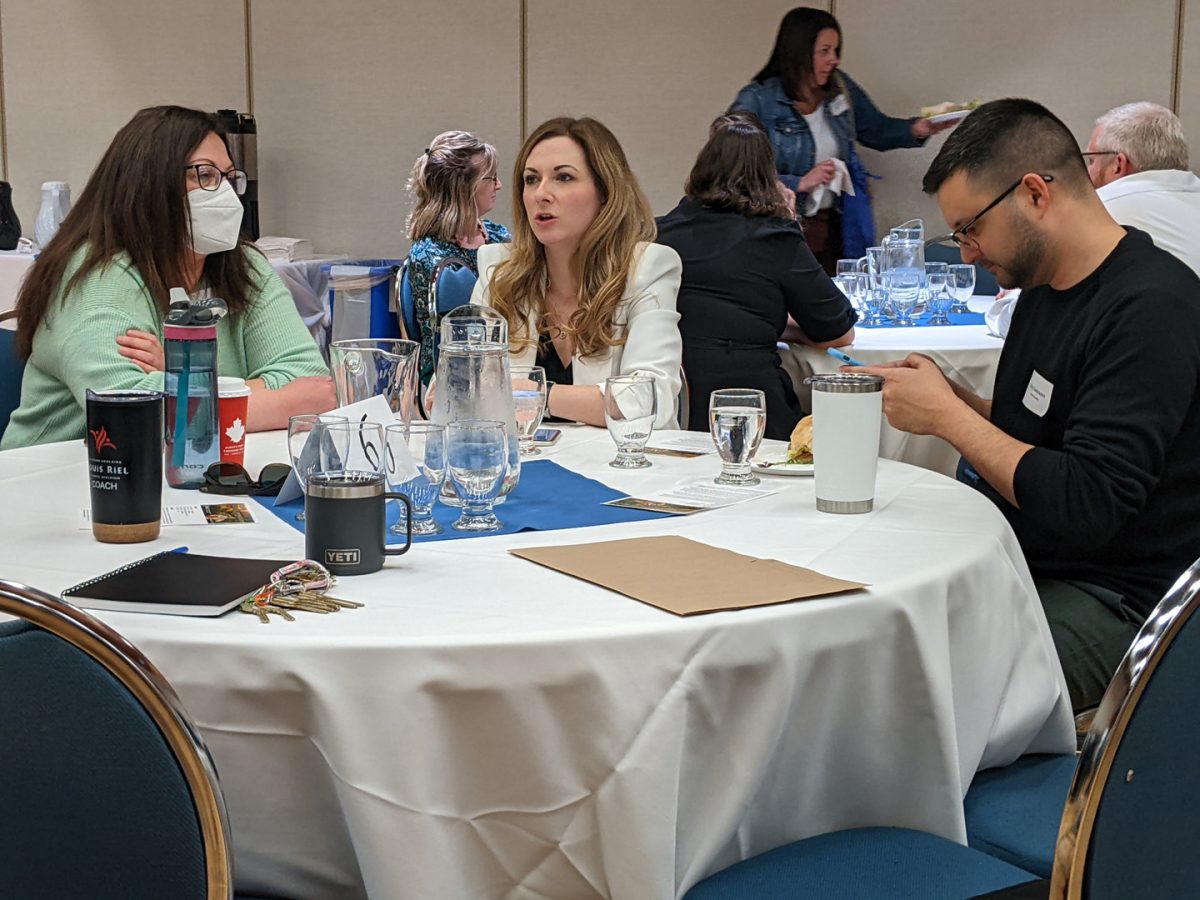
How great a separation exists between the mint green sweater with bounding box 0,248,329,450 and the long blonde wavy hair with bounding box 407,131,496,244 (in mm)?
2432

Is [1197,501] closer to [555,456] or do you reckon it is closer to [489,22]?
[555,456]

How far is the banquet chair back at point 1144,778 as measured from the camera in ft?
3.32

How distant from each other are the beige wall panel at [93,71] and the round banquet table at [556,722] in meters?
7.00

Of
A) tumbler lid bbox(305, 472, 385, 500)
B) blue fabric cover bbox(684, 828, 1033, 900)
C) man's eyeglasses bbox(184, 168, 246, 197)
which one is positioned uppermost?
man's eyeglasses bbox(184, 168, 246, 197)

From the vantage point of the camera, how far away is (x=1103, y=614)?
2.14 metres

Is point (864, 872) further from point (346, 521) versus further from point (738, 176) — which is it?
point (738, 176)

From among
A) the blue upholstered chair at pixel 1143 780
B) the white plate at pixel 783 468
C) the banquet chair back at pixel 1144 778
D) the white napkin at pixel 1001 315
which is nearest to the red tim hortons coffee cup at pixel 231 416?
the white plate at pixel 783 468

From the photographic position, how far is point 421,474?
5.79ft

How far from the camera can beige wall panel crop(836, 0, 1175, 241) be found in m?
6.56

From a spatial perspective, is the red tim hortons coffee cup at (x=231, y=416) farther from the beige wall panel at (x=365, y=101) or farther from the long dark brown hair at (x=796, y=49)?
the beige wall panel at (x=365, y=101)

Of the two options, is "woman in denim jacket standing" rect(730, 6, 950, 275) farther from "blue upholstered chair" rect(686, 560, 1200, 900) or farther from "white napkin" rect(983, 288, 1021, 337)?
"blue upholstered chair" rect(686, 560, 1200, 900)

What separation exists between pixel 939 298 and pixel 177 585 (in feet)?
11.1

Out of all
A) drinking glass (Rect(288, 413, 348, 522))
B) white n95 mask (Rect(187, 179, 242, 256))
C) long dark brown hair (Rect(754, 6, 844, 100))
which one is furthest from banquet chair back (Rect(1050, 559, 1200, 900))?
long dark brown hair (Rect(754, 6, 844, 100))

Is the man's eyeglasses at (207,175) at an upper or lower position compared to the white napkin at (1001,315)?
upper
